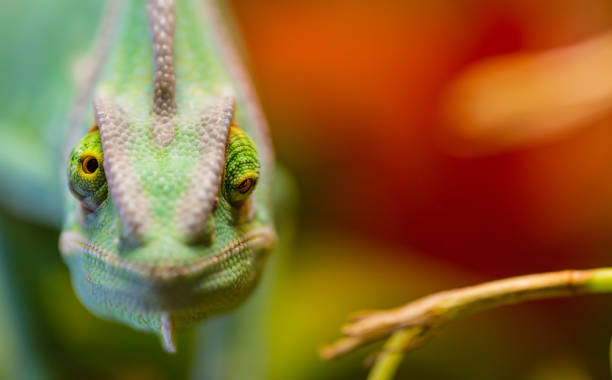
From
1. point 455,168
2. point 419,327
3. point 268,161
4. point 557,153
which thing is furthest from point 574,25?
point 419,327

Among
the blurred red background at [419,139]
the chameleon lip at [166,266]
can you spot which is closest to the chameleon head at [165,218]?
the chameleon lip at [166,266]

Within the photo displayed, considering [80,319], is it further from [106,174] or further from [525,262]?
[525,262]

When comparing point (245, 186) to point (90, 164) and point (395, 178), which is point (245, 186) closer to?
point (90, 164)

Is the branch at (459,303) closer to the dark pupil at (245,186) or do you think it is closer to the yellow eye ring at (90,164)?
the dark pupil at (245,186)

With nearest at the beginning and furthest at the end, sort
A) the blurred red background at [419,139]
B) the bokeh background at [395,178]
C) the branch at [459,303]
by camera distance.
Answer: the branch at [459,303] < the bokeh background at [395,178] < the blurred red background at [419,139]

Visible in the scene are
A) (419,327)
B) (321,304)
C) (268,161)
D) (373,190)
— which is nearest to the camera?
(419,327)

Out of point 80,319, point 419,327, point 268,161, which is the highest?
point 268,161

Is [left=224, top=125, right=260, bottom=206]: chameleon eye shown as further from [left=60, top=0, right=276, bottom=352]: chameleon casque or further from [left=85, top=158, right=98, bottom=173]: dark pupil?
[left=85, top=158, right=98, bottom=173]: dark pupil

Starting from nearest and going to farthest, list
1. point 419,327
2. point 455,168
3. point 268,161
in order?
point 419,327 < point 268,161 < point 455,168
